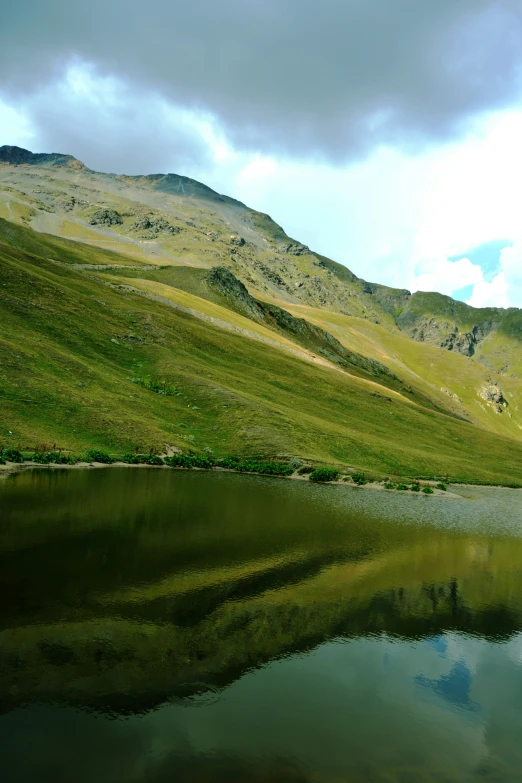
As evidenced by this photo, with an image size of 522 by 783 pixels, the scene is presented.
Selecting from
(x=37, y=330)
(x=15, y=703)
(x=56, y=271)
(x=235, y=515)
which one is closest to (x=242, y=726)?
(x=15, y=703)

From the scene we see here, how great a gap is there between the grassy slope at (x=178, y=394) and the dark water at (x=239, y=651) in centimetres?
2364

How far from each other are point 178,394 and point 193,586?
56.4 metres

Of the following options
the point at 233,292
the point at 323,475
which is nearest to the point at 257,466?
the point at 323,475

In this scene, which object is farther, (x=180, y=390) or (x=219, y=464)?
(x=180, y=390)

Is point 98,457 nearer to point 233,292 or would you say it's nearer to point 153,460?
point 153,460

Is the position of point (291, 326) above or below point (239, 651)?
above

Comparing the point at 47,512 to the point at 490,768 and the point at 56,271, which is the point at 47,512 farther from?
the point at 56,271

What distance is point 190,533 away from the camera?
1268 inches

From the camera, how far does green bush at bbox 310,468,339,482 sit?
62781mm

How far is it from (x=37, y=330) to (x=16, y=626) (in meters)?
65.7

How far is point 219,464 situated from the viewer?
6069 cm

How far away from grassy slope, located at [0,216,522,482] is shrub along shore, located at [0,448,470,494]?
9.86 ft

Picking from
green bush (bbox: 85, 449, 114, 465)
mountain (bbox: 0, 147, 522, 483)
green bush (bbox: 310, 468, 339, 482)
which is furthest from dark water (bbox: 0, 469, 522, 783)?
green bush (bbox: 310, 468, 339, 482)

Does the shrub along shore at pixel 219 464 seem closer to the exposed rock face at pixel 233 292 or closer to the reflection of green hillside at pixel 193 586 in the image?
the reflection of green hillside at pixel 193 586
